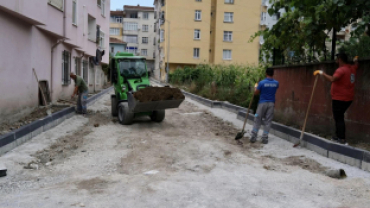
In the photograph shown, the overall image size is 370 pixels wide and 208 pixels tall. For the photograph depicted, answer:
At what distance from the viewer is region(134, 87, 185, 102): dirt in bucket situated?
31.7 feet

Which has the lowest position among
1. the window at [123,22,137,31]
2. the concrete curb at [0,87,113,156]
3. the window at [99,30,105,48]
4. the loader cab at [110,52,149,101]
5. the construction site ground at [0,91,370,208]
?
the construction site ground at [0,91,370,208]

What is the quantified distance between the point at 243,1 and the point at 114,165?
4290 centimetres

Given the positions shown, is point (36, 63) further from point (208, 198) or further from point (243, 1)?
point (243, 1)

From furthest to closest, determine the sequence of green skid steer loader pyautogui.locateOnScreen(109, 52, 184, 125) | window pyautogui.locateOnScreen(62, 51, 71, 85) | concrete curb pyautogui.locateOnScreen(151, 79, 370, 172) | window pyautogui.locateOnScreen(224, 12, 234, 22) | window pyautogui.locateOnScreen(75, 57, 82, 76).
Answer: window pyautogui.locateOnScreen(224, 12, 234, 22)
window pyautogui.locateOnScreen(75, 57, 82, 76)
window pyautogui.locateOnScreen(62, 51, 71, 85)
green skid steer loader pyautogui.locateOnScreen(109, 52, 184, 125)
concrete curb pyautogui.locateOnScreen(151, 79, 370, 172)

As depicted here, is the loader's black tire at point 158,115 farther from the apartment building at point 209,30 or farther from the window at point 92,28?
the apartment building at point 209,30

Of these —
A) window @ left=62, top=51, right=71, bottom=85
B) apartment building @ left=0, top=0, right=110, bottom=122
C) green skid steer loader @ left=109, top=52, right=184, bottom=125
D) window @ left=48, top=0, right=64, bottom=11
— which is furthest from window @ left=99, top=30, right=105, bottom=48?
green skid steer loader @ left=109, top=52, right=184, bottom=125

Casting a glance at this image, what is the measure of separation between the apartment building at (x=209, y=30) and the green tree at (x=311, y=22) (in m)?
35.0

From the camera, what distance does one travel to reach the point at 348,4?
7.52 metres

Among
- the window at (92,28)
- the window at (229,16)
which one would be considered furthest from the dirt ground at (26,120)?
the window at (229,16)

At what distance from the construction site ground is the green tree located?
2922 millimetres

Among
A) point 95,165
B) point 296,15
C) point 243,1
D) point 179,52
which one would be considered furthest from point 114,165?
point 243,1

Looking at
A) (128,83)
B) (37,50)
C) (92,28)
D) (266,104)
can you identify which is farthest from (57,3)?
(266,104)

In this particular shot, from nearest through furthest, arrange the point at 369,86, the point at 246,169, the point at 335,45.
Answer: the point at 246,169 → the point at 369,86 → the point at 335,45

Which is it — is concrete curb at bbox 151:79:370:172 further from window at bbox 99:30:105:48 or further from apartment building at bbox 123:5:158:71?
apartment building at bbox 123:5:158:71
